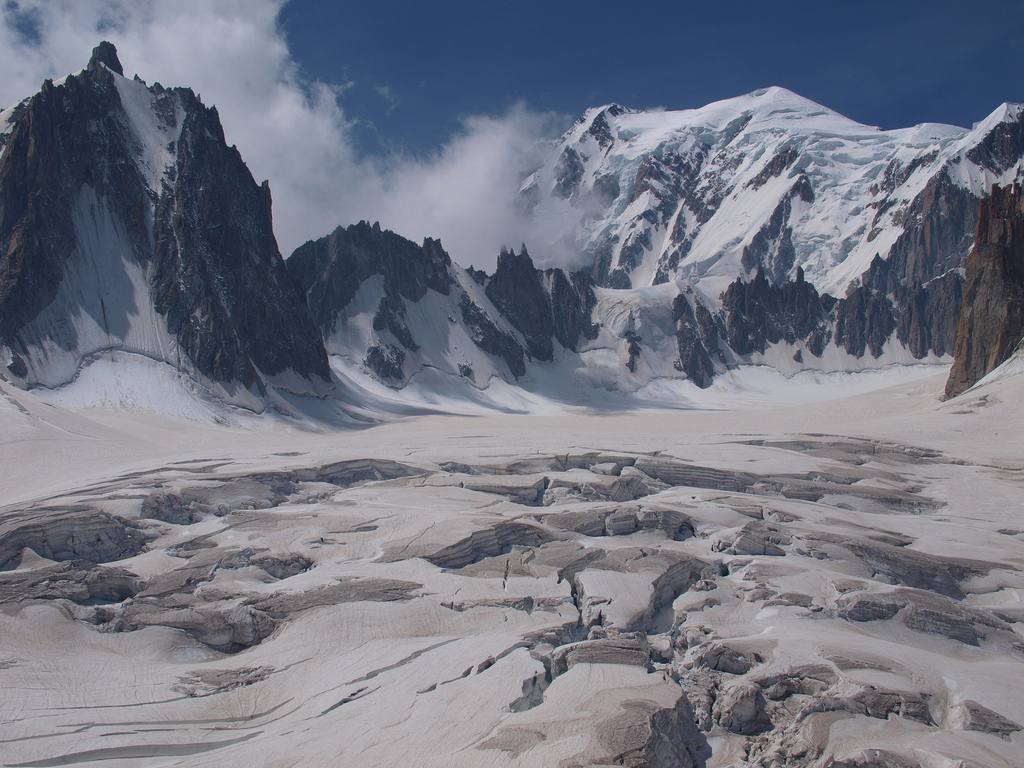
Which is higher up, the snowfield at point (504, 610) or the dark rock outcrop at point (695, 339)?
the dark rock outcrop at point (695, 339)

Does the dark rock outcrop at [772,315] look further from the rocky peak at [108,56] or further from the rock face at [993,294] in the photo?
the rocky peak at [108,56]

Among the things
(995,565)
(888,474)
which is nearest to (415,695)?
(995,565)

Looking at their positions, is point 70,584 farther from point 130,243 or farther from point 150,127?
→ point 150,127

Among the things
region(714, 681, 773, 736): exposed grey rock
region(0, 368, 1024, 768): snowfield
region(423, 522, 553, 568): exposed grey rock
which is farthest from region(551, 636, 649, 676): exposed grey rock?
region(423, 522, 553, 568): exposed grey rock

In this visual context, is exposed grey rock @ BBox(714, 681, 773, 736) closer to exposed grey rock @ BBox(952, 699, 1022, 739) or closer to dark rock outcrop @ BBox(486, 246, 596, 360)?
exposed grey rock @ BBox(952, 699, 1022, 739)

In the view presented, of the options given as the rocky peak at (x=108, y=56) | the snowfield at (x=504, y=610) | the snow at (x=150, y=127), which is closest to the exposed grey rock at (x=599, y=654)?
the snowfield at (x=504, y=610)

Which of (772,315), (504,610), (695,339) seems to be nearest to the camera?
(504,610)

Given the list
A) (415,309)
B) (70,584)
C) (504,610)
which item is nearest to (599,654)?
(504,610)

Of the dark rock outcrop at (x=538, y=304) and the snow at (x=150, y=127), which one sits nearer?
the snow at (x=150, y=127)
